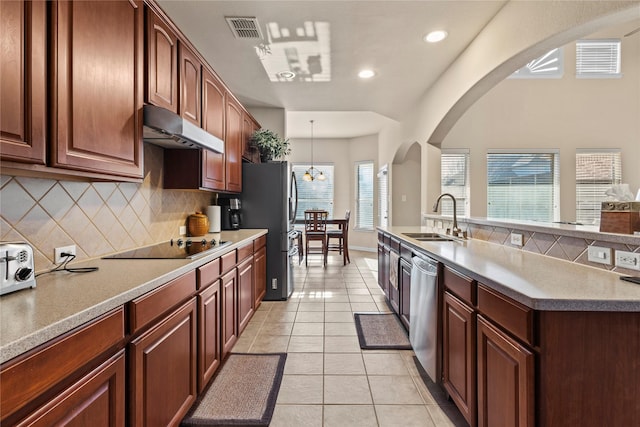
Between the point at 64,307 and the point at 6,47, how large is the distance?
32.7 inches

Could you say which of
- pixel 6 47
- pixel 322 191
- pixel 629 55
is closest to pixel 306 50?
pixel 6 47

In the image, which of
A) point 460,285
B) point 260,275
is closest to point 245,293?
point 260,275

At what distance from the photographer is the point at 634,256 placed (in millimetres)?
1301

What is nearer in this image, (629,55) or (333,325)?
(333,325)

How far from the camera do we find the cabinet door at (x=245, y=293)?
2.61 meters

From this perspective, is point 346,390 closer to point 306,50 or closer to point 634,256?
point 634,256

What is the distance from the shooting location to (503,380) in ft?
3.90

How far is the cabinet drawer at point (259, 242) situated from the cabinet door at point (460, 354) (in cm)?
196

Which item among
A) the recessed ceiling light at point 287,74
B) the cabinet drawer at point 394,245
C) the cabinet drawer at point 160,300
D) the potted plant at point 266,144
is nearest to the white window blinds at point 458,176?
the cabinet drawer at point 394,245

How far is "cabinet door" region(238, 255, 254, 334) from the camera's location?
2615 millimetres

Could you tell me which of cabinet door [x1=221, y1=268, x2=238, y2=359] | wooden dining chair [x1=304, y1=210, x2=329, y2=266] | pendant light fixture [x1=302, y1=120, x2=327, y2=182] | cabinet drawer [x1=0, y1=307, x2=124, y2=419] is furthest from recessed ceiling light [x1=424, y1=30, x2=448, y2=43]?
pendant light fixture [x1=302, y1=120, x2=327, y2=182]

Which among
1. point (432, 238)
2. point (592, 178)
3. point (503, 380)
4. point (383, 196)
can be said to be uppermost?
point (592, 178)

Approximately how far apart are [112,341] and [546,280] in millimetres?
1636

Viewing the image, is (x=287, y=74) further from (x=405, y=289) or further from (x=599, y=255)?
(x=599, y=255)
